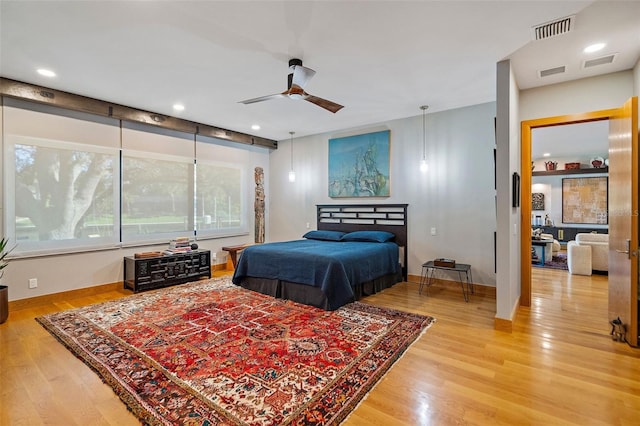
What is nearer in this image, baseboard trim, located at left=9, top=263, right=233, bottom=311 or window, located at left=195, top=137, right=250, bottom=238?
baseboard trim, located at left=9, top=263, right=233, bottom=311

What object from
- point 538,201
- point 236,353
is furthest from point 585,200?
point 236,353

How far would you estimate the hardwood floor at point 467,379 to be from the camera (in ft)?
6.13

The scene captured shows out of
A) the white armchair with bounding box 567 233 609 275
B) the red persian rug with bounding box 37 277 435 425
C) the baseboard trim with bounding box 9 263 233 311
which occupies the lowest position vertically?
the red persian rug with bounding box 37 277 435 425

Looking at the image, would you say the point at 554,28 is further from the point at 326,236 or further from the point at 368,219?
the point at 326,236

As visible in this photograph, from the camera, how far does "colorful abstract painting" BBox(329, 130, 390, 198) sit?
5559 millimetres

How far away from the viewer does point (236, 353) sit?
2.60m

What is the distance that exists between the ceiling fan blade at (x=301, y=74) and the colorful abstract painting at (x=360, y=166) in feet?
8.84

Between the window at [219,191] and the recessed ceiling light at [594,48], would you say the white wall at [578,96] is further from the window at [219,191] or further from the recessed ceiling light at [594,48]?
the window at [219,191]

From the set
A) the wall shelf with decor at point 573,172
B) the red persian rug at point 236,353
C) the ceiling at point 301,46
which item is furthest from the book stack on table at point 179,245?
the wall shelf with decor at point 573,172

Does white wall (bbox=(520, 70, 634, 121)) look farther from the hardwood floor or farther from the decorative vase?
the decorative vase

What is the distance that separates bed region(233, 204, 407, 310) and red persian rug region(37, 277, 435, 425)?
0.74ft

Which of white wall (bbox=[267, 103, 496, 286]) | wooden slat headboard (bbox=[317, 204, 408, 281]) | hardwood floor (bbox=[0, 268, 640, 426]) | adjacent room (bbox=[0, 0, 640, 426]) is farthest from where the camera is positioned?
wooden slat headboard (bbox=[317, 204, 408, 281])

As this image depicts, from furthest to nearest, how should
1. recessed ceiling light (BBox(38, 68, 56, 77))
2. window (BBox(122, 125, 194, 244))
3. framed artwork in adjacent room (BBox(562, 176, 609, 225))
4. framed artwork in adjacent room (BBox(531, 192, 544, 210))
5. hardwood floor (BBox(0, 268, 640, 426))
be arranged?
framed artwork in adjacent room (BBox(531, 192, 544, 210)) → framed artwork in adjacent room (BBox(562, 176, 609, 225)) → window (BBox(122, 125, 194, 244)) → recessed ceiling light (BBox(38, 68, 56, 77)) → hardwood floor (BBox(0, 268, 640, 426))

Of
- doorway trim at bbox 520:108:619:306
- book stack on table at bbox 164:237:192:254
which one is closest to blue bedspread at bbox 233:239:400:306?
book stack on table at bbox 164:237:192:254
